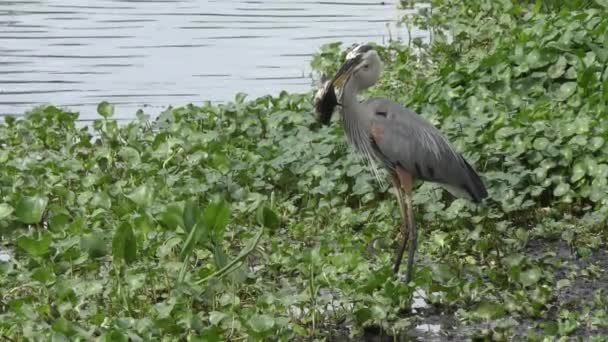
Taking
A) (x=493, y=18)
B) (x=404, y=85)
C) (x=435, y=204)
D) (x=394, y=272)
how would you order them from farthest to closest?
(x=493, y=18) < (x=404, y=85) < (x=435, y=204) < (x=394, y=272)

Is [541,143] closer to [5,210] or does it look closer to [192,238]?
[192,238]

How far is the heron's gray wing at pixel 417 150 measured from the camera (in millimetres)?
6586

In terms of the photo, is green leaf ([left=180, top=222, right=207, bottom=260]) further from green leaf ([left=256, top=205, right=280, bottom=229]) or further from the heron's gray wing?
the heron's gray wing

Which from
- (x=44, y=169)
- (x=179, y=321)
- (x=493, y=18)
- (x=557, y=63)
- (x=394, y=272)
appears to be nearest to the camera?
(x=179, y=321)

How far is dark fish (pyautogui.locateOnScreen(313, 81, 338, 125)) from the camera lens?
6.58m

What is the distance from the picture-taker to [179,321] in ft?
17.4

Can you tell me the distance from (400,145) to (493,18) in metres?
5.69

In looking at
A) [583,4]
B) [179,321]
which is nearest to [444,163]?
[179,321]

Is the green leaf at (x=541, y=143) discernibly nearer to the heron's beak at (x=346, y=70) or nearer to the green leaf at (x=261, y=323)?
the heron's beak at (x=346, y=70)

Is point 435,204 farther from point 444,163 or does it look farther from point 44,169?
point 44,169

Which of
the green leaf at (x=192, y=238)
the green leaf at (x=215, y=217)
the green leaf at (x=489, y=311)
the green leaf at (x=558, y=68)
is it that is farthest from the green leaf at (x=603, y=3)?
the green leaf at (x=192, y=238)

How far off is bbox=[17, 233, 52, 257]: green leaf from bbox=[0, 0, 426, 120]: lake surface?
495 cm

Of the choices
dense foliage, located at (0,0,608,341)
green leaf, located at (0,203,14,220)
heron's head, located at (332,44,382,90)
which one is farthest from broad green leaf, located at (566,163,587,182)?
green leaf, located at (0,203,14,220)

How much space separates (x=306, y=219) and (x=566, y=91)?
1.91 meters
